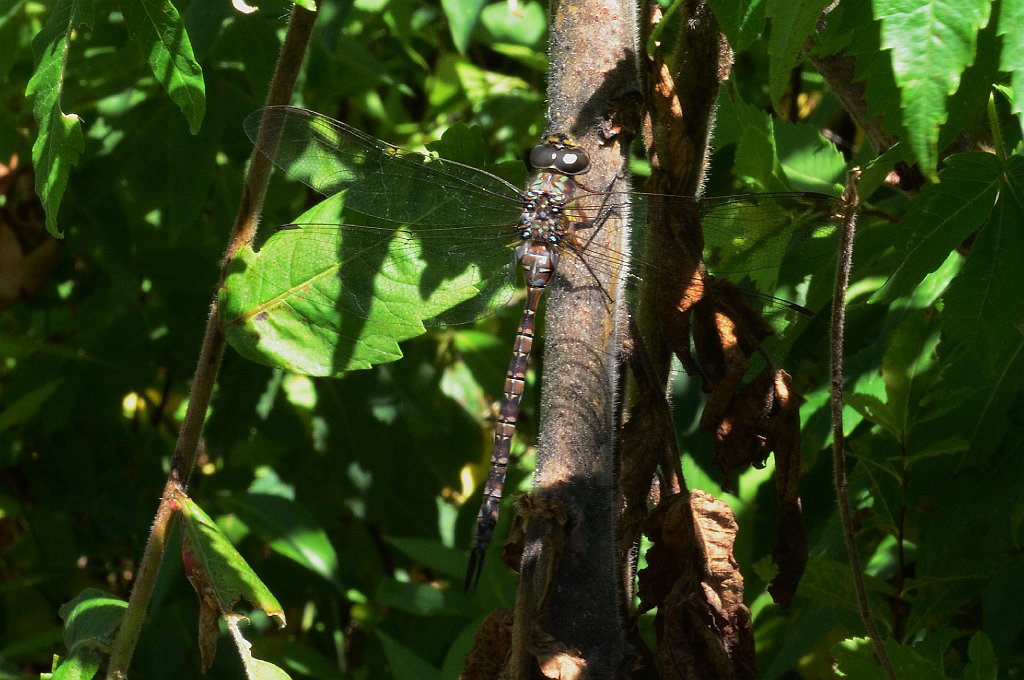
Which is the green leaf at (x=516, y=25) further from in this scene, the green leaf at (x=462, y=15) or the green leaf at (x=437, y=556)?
the green leaf at (x=437, y=556)

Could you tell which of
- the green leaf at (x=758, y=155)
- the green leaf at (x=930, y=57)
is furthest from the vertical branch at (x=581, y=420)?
the green leaf at (x=758, y=155)

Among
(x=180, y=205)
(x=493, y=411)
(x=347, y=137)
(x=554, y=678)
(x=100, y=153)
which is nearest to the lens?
(x=554, y=678)

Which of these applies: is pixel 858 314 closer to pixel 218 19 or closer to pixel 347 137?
pixel 347 137

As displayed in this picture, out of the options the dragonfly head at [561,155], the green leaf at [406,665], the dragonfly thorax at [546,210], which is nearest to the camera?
the dragonfly head at [561,155]

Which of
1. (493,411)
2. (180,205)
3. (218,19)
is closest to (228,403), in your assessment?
(180,205)

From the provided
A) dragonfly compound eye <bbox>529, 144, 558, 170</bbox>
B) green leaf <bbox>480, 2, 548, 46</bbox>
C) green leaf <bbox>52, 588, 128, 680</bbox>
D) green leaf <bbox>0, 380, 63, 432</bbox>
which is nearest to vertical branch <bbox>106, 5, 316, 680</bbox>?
green leaf <bbox>52, 588, 128, 680</bbox>

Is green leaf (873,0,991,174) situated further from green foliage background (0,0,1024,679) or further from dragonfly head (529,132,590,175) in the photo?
dragonfly head (529,132,590,175)
